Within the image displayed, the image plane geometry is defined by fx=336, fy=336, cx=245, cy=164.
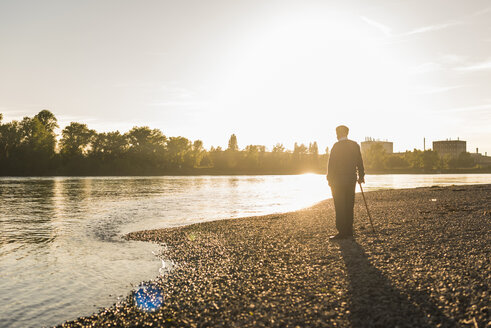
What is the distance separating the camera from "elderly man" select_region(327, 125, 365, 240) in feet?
36.3

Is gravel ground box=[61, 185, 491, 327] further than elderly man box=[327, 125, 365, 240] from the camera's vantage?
No

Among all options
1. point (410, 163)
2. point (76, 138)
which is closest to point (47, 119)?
point (76, 138)

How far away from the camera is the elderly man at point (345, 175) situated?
11.1 meters

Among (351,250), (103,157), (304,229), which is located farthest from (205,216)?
(103,157)

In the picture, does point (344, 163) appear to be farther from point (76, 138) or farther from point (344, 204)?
point (76, 138)

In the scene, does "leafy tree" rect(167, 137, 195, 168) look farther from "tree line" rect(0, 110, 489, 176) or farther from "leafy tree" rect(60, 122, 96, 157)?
"leafy tree" rect(60, 122, 96, 157)

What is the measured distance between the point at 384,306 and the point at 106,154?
157 metres

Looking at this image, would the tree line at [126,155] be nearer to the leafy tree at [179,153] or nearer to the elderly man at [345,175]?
the leafy tree at [179,153]

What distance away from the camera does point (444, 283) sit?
6625 millimetres

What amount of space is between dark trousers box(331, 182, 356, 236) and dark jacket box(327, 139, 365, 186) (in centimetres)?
20

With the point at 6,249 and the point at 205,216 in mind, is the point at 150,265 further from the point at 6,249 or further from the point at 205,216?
the point at 205,216

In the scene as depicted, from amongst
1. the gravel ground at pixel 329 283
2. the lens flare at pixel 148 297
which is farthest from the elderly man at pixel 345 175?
the lens flare at pixel 148 297

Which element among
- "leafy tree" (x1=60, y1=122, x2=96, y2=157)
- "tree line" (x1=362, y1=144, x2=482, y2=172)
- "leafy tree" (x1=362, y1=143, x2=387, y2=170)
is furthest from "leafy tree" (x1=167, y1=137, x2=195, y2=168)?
"leafy tree" (x1=362, y1=143, x2=387, y2=170)

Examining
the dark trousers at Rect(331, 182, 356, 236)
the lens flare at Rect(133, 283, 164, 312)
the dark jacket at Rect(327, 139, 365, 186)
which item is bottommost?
the lens flare at Rect(133, 283, 164, 312)
